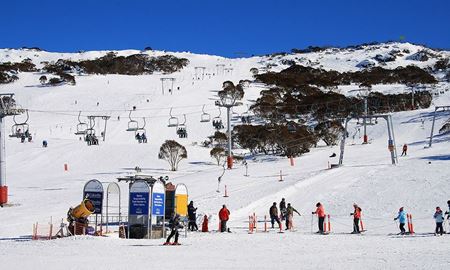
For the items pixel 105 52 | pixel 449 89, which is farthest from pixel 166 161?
pixel 105 52

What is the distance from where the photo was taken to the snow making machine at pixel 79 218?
59.3 feet

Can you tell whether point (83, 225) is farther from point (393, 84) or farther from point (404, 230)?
point (393, 84)

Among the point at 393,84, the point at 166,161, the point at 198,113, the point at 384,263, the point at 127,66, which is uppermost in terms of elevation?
the point at 127,66

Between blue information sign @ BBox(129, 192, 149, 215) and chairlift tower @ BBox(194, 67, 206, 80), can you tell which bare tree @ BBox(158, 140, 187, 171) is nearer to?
blue information sign @ BBox(129, 192, 149, 215)

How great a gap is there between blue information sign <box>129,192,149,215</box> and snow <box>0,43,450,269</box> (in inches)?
38.4

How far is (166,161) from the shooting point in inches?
1869

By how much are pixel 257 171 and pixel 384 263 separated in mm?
24460

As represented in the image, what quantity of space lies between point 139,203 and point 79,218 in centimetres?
175

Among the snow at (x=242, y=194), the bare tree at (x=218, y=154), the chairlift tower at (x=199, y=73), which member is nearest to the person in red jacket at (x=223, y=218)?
the snow at (x=242, y=194)

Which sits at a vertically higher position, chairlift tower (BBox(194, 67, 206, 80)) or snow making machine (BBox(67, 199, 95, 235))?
chairlift tower (BBox(194, 67, 206, 80))

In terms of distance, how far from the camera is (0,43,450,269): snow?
43.9 ft

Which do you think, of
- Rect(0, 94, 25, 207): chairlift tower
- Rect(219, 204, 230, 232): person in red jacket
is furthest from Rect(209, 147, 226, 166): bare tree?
Rect(219, 204, 230, 232): person in red jacket

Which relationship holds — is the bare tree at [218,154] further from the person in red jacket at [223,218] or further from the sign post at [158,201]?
the sign post at [158,201]

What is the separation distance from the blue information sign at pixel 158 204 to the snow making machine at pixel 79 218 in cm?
180
